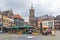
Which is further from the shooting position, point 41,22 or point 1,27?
point 1,27

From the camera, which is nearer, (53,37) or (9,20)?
(53,37)

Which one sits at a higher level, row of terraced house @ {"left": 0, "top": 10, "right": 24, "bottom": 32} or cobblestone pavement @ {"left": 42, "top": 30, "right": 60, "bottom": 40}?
row of terraced house @ {"left": 0, "top": 10, "right": 24, "bottom": 32}

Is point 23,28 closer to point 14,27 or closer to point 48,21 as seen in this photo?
point 14,27

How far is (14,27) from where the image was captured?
24.8 ft

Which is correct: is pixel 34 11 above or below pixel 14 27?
above

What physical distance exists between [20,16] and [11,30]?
3.29 ft

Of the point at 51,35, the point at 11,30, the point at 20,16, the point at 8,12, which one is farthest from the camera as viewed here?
the point at 8,12

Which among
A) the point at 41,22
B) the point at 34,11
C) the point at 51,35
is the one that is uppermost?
the point at 34,11

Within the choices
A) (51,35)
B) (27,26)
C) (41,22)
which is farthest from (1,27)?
(51,35)

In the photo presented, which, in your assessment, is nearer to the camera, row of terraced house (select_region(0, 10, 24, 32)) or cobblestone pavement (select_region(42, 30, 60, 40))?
cobblestone pavement (select_region(42, 30, 60, 40))

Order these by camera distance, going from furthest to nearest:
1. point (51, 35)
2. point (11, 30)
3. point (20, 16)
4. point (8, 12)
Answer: point (8, 12), point (20, 16), point (11, 30), point (51, 35)

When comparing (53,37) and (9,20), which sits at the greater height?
(9,20)

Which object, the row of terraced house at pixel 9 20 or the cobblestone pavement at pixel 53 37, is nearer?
the cobblestone pavement at pixel 53 37

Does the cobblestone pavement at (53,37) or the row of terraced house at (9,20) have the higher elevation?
the row of terraced house at (9,20)
